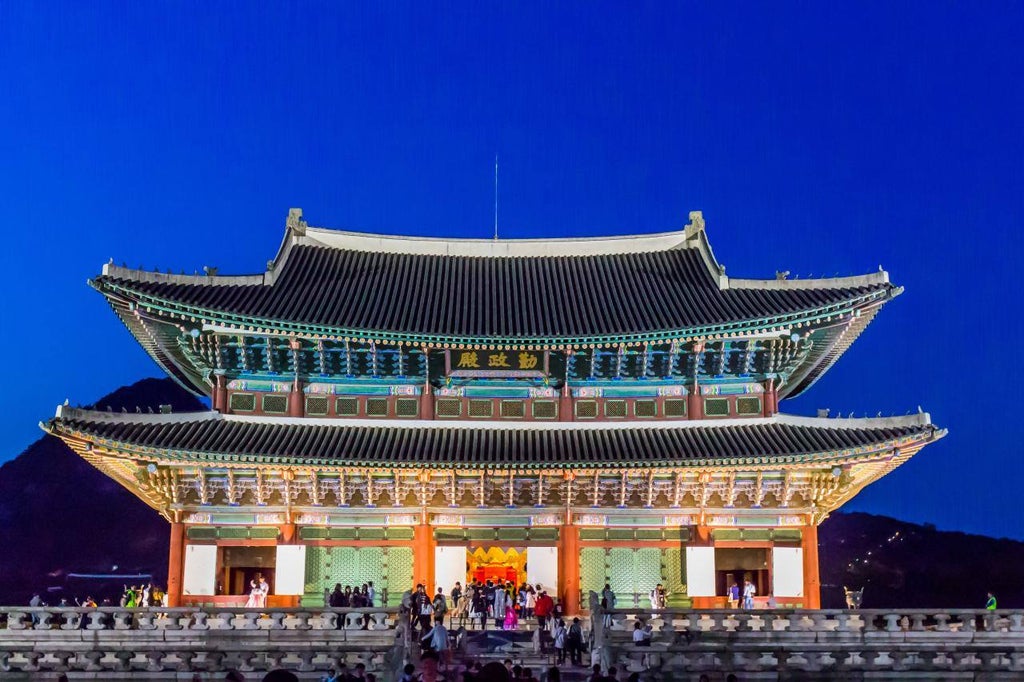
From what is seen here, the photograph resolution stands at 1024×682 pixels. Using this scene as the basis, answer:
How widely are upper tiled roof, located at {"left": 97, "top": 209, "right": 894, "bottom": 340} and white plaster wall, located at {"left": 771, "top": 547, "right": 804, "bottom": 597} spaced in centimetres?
756

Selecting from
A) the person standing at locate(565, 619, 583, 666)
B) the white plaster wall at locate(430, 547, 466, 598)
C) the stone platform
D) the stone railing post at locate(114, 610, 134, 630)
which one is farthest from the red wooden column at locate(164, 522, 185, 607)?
the person standing at locate(565, 619, 583, 666)

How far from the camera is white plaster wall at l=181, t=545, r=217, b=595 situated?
103ft

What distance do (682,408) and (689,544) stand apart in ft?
14.6

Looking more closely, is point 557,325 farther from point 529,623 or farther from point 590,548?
point 529,623

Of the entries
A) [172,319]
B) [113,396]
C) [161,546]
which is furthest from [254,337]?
[113,396]

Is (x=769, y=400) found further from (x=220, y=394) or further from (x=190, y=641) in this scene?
(x=190, y=641)

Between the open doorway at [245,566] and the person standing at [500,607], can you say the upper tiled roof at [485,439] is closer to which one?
the open doorway at [245,566]

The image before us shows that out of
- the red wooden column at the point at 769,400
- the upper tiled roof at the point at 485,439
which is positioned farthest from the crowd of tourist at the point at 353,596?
the red wooden column at the point at 769,400

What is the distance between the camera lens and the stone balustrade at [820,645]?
69.4 ft

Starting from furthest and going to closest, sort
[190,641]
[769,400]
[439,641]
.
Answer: [769,400] → [190,641] → [439,641]

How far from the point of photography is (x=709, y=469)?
3067cm

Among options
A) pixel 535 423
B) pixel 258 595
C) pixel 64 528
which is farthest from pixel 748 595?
pixel 64 528

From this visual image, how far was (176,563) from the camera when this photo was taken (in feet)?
103

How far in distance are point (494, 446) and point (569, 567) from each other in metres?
4.47
